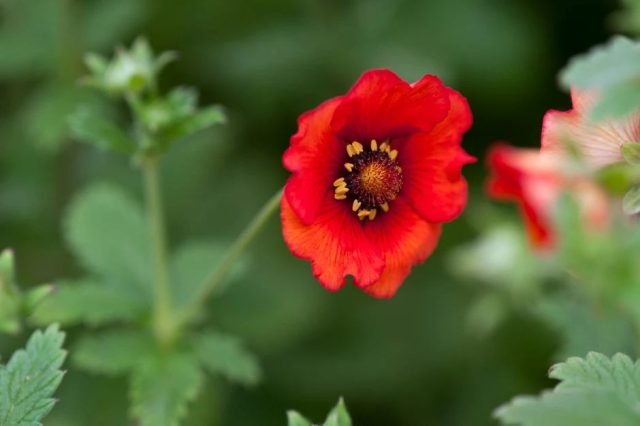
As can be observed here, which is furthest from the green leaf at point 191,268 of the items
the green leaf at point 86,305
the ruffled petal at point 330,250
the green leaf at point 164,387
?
the ruffled petal at point 330,250

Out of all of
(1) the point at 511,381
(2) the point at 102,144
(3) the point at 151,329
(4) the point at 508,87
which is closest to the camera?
(2) the point at 102,144

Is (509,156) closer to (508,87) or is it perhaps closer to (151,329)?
(151,329)

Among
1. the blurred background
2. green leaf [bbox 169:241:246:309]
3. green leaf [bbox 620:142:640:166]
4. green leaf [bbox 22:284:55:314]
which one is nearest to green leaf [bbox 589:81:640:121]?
green leaf [bbox 620:142:640:166]

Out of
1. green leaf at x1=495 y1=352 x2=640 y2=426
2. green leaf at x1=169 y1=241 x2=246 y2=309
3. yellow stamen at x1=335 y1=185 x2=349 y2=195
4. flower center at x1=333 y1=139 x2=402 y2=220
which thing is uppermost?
green leaf at x1=169 y1=241 x2=246 y2=309

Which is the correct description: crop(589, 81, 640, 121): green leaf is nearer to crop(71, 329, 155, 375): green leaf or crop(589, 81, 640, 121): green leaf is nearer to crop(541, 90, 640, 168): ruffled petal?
crop(541, 90, 640, 168): ruffled petal

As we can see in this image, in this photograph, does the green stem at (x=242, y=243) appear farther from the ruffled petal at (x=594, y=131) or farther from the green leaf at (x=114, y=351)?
the ruffled petal at (x=594, y=131)

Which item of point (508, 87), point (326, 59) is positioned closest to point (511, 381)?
point (508, 87)

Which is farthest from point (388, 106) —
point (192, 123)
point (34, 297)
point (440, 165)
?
point (34, 297)
